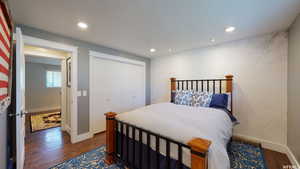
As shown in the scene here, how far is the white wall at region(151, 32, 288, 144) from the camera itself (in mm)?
2148

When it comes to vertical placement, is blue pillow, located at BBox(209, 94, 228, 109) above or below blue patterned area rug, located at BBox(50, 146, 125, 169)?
above

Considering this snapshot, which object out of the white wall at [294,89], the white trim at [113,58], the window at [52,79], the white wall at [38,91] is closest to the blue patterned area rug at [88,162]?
the white trim at [113,58]

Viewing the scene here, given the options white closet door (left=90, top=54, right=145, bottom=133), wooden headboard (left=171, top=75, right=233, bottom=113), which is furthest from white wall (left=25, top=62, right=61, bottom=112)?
wooden headboard (left=171, top=75, right=233, bottom=113)

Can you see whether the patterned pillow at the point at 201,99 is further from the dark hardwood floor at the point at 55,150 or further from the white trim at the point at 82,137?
the white trim at the point at 82,137

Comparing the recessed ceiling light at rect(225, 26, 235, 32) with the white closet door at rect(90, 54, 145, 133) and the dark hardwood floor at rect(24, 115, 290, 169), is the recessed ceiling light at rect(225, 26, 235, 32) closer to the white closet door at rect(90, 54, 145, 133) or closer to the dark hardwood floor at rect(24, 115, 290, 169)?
the dark hardwood floor at rect(24, 115, 290, 169)

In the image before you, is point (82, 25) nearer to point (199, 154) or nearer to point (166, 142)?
point (166, 142)

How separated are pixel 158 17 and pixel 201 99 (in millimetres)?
1836

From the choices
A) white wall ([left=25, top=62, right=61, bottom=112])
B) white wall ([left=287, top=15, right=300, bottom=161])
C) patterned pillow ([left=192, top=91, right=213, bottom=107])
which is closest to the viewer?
white wall ([left=287, top=15, right=300, bottom=161])

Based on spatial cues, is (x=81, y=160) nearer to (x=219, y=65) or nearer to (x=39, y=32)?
(x=39, y=32)

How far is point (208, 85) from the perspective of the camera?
294 centimetres

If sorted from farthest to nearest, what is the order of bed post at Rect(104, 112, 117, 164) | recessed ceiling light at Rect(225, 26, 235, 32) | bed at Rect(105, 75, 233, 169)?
recessed ceiling light at Rect(225, 26, 235, 32) < bed post at Rect(104, 112, 117, 164) < bed at Rect(105, 75, 233, 169)

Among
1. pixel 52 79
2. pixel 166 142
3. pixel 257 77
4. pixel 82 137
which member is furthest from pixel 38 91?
pixel 257 77

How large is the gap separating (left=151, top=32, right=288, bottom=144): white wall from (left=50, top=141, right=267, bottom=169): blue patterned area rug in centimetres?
48

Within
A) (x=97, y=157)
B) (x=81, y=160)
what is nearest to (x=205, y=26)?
(x=97, y=157)
